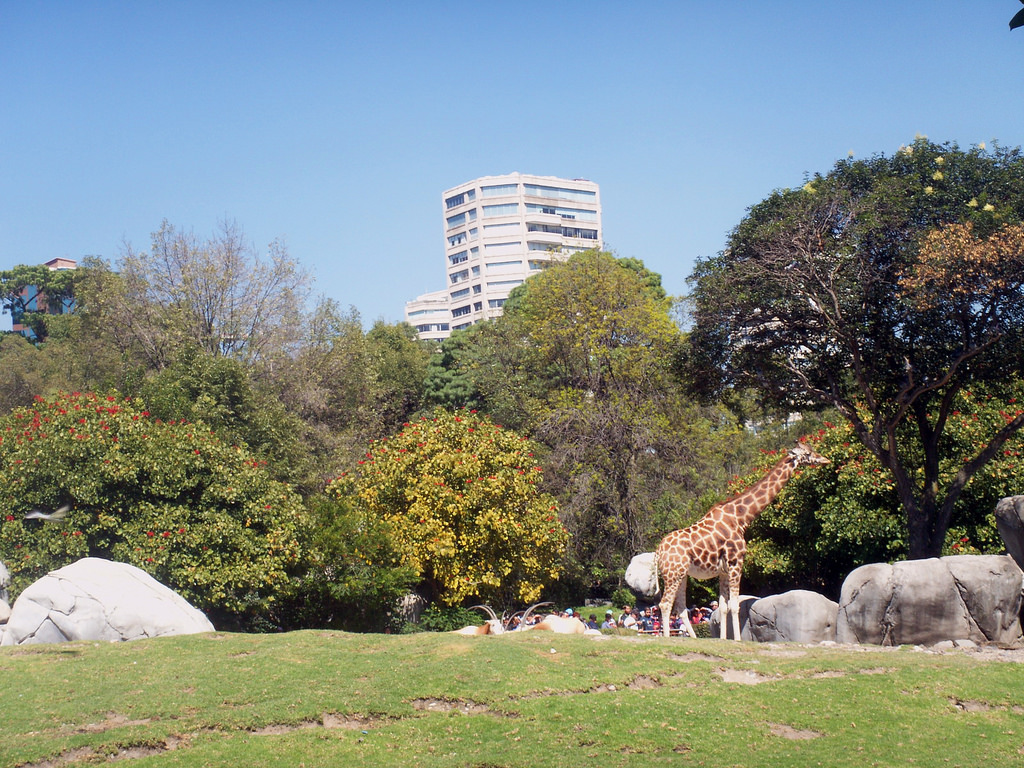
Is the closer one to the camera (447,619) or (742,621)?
(742,621)

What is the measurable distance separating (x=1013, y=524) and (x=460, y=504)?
11.4 metres

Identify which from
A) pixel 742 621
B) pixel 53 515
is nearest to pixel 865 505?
pixel 742 621

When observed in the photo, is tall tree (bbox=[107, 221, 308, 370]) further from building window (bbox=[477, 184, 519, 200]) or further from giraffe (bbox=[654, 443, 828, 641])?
building window (bbox=[477, 184, 519, 200])

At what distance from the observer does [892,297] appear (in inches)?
714

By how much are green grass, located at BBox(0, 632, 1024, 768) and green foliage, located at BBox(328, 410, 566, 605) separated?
307 inches

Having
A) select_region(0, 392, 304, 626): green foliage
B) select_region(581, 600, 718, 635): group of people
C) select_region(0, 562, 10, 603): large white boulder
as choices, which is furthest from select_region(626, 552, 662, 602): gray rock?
select_region(0, 562, 10, 603): large white boulder

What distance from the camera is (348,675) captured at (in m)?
12.7

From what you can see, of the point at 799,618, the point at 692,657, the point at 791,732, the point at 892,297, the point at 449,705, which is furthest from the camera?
the point at 892,297

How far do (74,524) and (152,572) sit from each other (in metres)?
1.85

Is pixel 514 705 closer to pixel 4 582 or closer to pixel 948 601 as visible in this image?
pixel 948 601

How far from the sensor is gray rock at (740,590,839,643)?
629 inches

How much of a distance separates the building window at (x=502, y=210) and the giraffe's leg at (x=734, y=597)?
91.1 meters

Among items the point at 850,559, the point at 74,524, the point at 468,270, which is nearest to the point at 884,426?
the point at 850,559

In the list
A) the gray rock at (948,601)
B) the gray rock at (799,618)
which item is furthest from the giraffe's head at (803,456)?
the gray rock at (948,601)
